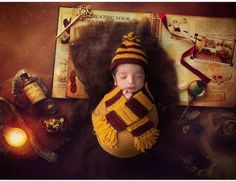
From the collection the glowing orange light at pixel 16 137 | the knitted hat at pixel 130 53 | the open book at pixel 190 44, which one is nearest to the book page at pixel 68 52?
the open book at pixel 190 44

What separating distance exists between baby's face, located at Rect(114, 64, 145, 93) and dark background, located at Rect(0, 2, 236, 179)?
9.3 inches

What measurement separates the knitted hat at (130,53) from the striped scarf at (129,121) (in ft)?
0.43

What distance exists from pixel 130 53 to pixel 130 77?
0.11 m

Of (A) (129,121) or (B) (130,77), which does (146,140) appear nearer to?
(A) (129,121)

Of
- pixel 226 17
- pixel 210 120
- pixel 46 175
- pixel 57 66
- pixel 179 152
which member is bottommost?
pixel 46 175

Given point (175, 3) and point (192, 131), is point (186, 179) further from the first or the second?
point (175, 3)

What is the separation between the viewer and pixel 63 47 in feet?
6.28

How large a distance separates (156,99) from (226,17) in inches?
20.0

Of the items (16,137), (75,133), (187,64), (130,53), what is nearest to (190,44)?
(187,64)

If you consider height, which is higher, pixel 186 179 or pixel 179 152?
pixel 179 152

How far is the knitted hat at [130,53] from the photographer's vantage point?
72.1 inches

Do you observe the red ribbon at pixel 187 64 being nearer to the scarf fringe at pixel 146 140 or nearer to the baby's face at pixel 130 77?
the baby's face at pixel 130 77

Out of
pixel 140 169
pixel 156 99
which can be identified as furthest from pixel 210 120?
pixel 140 169

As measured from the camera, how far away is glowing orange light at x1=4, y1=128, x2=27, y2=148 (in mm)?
1858
